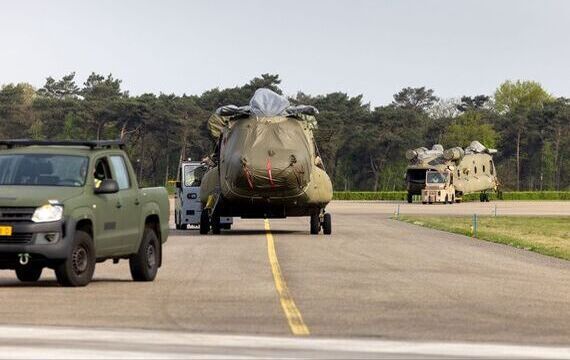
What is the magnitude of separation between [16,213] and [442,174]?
274ft

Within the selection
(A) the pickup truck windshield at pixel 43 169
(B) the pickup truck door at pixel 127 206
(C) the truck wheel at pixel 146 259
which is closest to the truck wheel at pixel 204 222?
(C) the truck wheel at pixel 146 259

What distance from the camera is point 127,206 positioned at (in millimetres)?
20500

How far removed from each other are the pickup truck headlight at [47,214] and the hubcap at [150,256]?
2400 mm

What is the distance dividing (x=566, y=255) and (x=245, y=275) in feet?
39.5

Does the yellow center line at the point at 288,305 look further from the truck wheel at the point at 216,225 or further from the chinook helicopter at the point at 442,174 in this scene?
the chinook helicopter at the point at 442,174

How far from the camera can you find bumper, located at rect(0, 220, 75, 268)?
18.6 m

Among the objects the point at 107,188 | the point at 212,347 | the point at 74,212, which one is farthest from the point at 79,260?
the point at 212,347

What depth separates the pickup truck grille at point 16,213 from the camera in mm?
18844

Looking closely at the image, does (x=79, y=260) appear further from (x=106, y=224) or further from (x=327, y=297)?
(x=327, y=297)

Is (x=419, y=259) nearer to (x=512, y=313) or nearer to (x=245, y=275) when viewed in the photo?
(x=245, y=275)

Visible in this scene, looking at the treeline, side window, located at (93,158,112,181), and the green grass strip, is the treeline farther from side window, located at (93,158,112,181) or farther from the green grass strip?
side window, located at (93,158,112,181)

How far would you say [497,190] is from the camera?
119m

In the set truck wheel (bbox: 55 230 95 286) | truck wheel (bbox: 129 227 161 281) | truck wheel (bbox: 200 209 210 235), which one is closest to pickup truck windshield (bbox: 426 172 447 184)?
truck wheel (bbox: 200 209 210 235)

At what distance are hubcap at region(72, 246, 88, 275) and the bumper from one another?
347 millimetres
